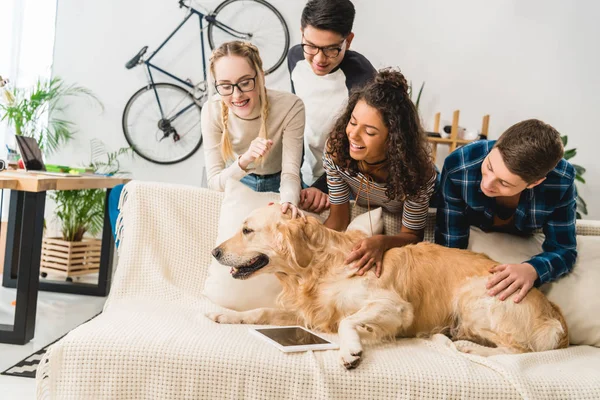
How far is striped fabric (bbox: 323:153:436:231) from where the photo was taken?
211 centimetres

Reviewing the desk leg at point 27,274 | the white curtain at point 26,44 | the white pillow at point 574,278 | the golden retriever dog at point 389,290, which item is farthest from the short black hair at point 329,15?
the white curtain at point 26,44

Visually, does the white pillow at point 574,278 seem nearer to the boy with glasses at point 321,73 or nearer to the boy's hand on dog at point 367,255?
the boy's hand on dog at point 367,255

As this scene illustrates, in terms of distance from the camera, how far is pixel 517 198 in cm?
204

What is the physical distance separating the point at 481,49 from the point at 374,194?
3.82m

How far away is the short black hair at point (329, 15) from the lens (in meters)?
2.30

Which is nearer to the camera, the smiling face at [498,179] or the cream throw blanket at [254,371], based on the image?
the cream throw blanket at [254,371]

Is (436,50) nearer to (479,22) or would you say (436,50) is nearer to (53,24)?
(479,22)

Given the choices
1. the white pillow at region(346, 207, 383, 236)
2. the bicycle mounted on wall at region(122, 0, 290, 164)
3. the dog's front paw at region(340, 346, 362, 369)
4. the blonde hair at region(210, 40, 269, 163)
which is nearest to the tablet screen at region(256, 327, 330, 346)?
the dog's front paw at region(340, 346, 362, 369)

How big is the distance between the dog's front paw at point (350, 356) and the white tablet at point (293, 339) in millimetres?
89

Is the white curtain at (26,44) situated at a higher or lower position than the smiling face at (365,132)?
higher

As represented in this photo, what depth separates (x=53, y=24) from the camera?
18.3 feet

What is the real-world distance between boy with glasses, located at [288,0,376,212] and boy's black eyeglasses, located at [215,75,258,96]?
34 cm

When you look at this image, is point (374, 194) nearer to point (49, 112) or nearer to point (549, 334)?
point (549, 334)

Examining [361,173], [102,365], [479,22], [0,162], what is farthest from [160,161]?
[102,365]
